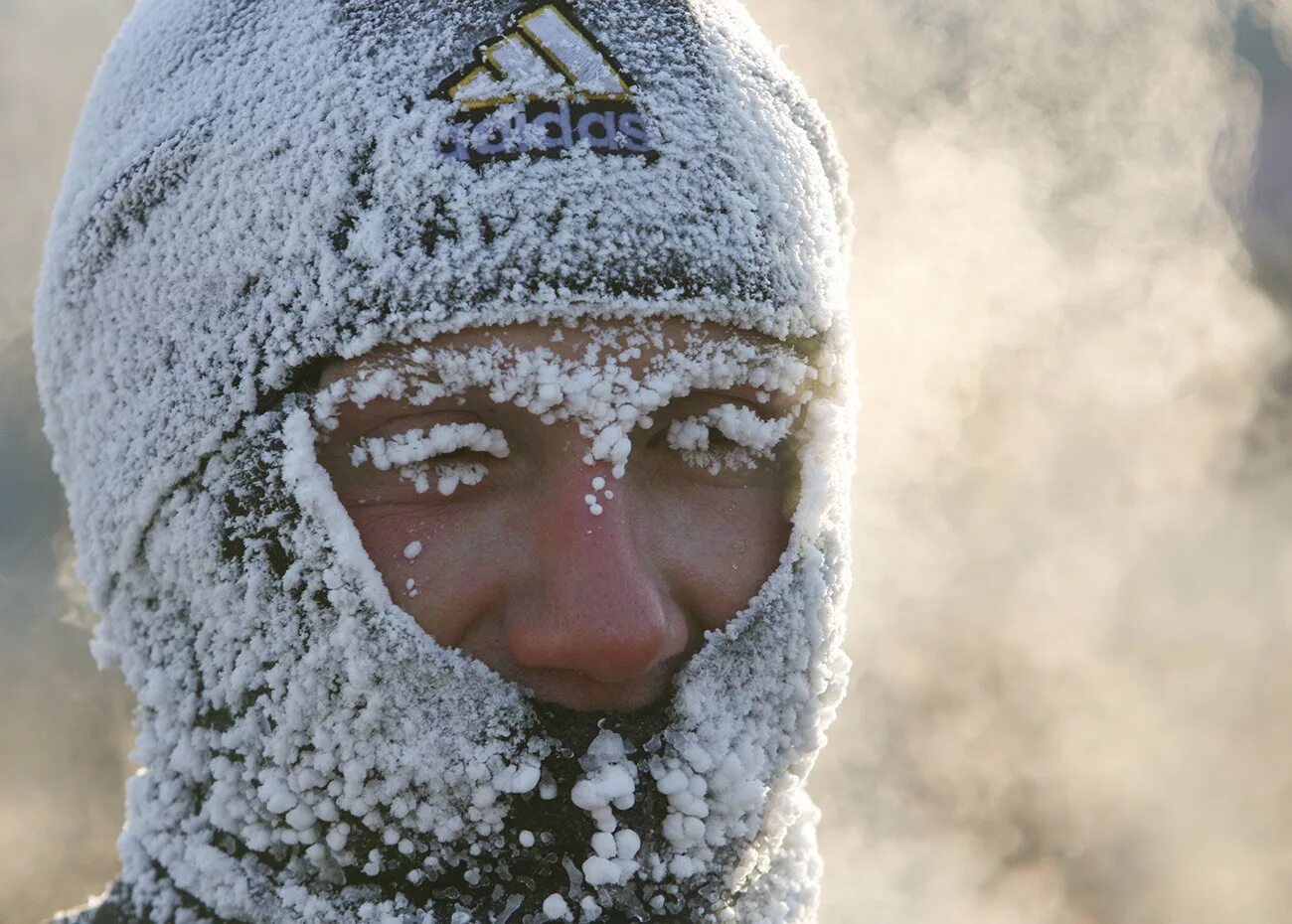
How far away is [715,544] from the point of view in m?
1.85

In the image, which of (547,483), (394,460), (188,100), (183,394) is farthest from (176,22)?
(547,483)

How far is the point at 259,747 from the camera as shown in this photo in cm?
174

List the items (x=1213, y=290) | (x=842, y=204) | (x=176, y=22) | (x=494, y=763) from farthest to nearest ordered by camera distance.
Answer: (x=1213, y=290) → (x=842, y=204) → (x=176, y=22) → (x=494, y=763)

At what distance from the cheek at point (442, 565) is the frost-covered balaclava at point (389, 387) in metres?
0.04

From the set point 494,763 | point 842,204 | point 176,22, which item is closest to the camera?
point 494,763

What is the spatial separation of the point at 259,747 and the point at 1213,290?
5.95 meters

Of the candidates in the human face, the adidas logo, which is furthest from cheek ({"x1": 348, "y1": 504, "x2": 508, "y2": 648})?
the adidas logo

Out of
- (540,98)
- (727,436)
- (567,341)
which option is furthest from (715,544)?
(540,98)

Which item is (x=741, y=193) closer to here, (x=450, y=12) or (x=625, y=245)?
(x=625, y=245)

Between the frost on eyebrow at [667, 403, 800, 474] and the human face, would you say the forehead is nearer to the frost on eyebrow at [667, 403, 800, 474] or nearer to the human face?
the human face

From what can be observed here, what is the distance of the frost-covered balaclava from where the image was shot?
5.53 feet

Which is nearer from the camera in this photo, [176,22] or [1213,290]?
[176,22]

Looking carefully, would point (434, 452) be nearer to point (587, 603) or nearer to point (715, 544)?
point (587, 603)

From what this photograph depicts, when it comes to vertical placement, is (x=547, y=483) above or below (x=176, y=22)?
below
